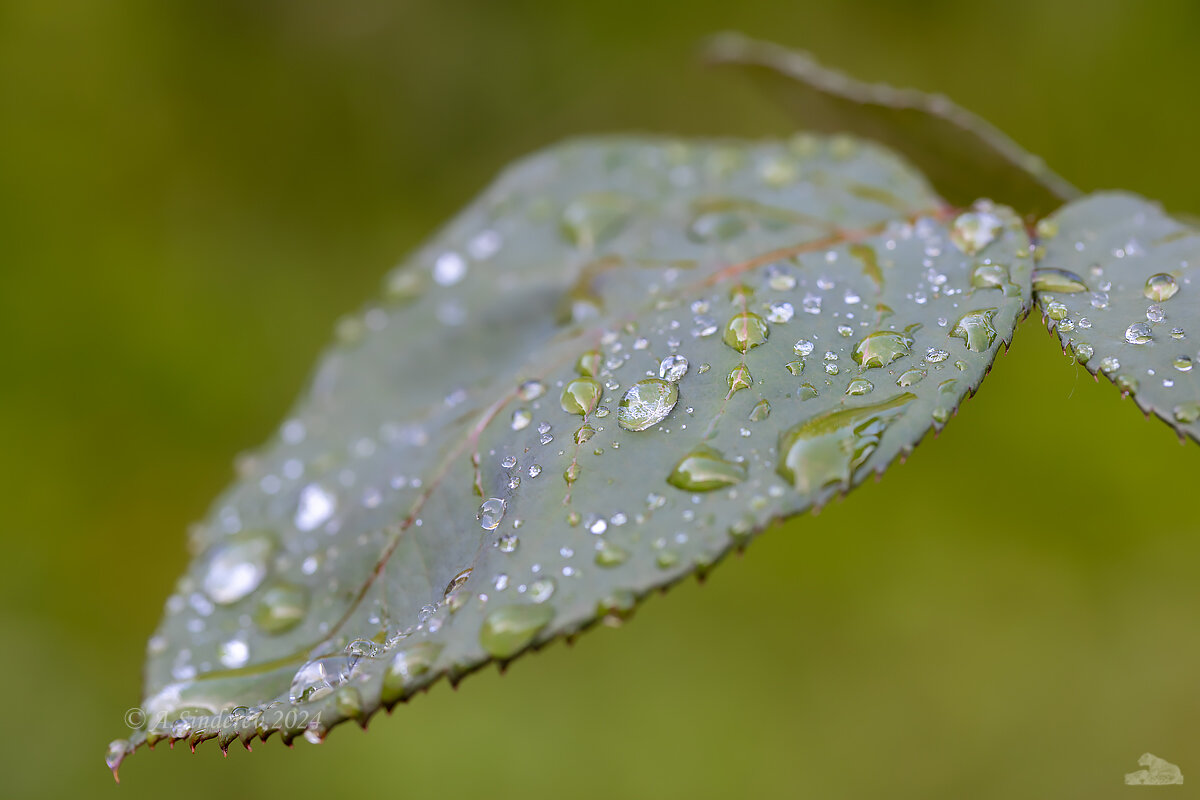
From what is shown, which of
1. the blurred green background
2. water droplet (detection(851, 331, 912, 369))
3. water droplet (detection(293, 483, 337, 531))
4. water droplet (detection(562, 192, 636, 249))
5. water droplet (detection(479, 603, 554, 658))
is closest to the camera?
water droplet (detection(479, 603, 554, 658))

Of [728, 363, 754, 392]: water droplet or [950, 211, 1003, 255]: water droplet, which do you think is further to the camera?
[950, 211, 1003, 255]: water droplet

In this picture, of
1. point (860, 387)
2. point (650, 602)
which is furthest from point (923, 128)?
point (650, 602)

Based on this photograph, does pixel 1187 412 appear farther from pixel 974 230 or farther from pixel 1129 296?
pixel 974 230

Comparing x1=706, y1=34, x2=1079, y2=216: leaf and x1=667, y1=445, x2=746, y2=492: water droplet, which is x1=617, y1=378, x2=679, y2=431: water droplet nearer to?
x1=667, y1=445, x2=746, y2=492: water droplet

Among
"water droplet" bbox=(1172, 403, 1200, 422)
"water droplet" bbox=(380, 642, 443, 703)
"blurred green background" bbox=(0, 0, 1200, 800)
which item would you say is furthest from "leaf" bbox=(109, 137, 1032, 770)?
"blurred green background" bbox=(0, 0, 1200, 800)

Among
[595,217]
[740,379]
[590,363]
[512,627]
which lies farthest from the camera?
[595,217]

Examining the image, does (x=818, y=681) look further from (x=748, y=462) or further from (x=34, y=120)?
(x=34, y=120)
